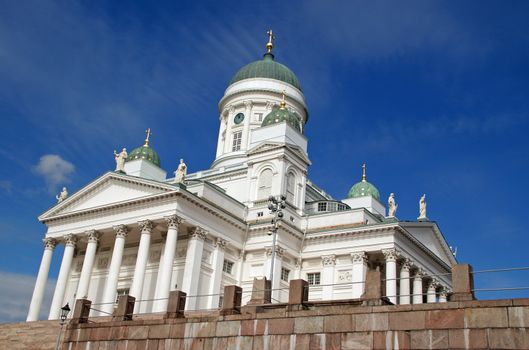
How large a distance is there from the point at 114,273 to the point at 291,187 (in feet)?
49.9

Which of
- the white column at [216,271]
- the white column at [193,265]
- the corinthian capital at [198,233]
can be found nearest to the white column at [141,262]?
the white column at [193,265]

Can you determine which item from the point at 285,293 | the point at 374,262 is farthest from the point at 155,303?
the point at 374,262

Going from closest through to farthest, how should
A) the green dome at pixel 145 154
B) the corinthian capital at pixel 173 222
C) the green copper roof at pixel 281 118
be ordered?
1. the corinthian capital at pixel 173 222
2. the green copper roof at pixel 281 118
3. the green dome at pixel 145 154

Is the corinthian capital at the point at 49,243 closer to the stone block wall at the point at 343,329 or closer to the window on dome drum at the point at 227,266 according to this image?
the window on dome drum at the point at 227,266

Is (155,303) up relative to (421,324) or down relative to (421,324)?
up

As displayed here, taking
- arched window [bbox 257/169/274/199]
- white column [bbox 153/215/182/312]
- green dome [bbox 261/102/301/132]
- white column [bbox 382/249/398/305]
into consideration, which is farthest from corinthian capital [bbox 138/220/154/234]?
white column [bbox 382/249/398/305]

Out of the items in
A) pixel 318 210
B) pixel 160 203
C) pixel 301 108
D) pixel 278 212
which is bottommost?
pixel 278 212

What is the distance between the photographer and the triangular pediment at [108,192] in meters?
42.1

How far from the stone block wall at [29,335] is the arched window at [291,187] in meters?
20.5

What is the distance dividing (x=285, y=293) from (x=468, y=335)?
28499 mm

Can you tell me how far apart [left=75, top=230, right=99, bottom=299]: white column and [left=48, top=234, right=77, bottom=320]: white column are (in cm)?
187

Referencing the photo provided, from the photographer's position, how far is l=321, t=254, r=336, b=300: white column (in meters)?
43.8

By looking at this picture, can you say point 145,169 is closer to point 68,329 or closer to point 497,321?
point 68,329

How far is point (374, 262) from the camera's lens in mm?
45469
